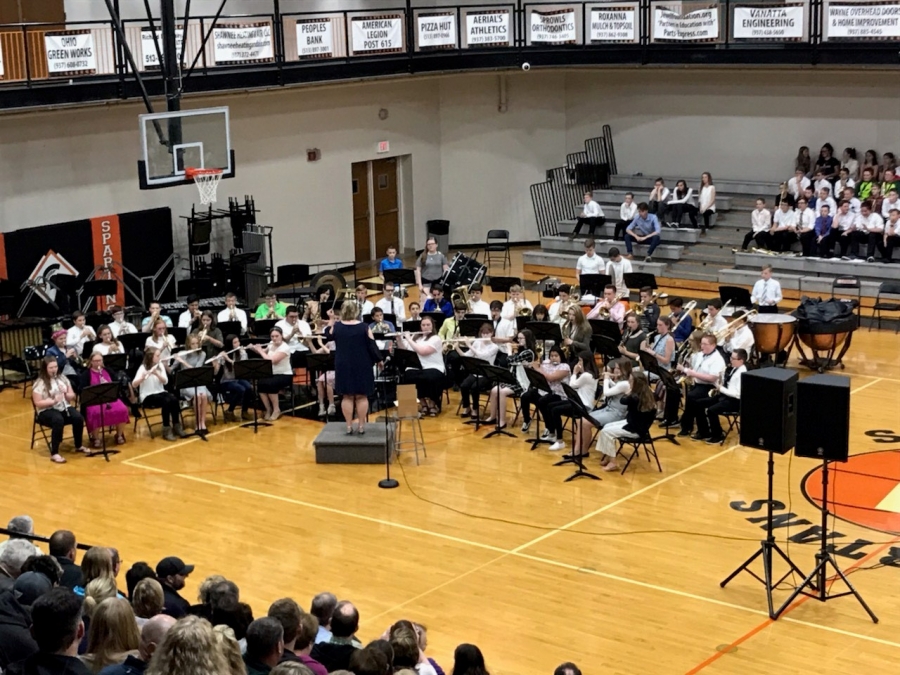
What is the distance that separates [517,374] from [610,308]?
270 cm

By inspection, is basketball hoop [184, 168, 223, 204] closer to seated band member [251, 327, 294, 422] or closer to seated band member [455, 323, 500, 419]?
seated band member [251, 327, 294, 422]

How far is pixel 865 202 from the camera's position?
22375 mm

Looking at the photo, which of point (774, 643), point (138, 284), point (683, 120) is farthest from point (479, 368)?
point (683, 120)

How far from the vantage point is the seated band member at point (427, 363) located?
16.8 meters

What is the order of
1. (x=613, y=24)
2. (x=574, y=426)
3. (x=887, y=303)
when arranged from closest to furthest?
(x=574, y=426) → (x=887, y=303) → (x=613, y=24)

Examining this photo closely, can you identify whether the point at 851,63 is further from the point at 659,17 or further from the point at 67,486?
the point at 67,486

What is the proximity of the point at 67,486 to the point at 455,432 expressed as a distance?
15.9 feet

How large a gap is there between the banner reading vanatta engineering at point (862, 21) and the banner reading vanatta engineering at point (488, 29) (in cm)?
641

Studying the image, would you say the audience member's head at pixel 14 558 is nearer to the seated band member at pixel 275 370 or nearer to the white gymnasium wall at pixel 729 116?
the seated band member at pixel 275 370

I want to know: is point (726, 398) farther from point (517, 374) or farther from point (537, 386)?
point (517, 374)

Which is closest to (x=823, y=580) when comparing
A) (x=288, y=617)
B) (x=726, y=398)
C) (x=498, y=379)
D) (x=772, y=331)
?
(x=726, y=398)

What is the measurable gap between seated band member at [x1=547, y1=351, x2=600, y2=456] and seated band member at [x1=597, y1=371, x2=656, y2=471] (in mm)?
289

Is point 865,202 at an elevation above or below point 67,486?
above

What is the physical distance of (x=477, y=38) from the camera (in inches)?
1013
